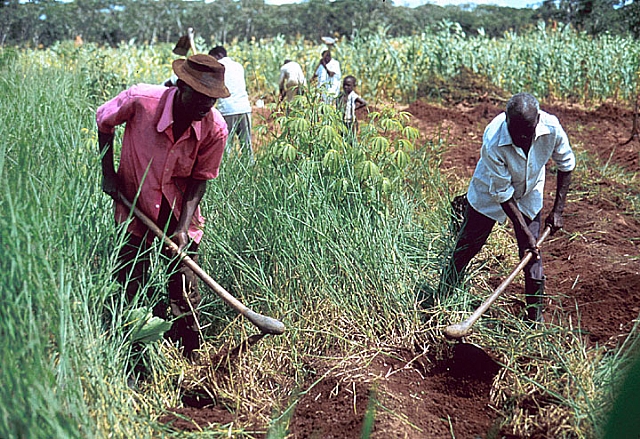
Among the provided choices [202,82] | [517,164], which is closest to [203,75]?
[202,82]

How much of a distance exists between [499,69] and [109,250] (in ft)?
42.0

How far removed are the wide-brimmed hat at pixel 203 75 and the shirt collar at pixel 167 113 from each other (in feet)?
0.45

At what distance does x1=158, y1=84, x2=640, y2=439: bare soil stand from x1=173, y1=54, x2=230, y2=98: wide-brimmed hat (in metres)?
1.46

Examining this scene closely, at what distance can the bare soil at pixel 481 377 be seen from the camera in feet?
10.3

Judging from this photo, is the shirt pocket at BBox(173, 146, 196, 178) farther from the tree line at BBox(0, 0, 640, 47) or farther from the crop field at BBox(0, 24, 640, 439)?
the tree line at BBox(0, 0, 640, 47)

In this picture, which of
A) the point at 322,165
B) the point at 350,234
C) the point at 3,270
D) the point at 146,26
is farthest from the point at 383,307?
the point at 146,26

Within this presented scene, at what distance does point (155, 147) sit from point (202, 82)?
447mm

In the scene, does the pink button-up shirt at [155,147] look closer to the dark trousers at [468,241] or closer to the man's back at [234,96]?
the dark trousers at [468,241]

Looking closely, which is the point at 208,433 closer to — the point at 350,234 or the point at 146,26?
the point at 350,234

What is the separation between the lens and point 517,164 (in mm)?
3854

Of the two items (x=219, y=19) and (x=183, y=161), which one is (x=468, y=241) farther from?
(x=219, y=19)

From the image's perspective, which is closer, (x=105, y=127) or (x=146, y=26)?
(x=105, y=127)

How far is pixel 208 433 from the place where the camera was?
8.61 ft

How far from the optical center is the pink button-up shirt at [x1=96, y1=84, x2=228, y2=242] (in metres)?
3.28
